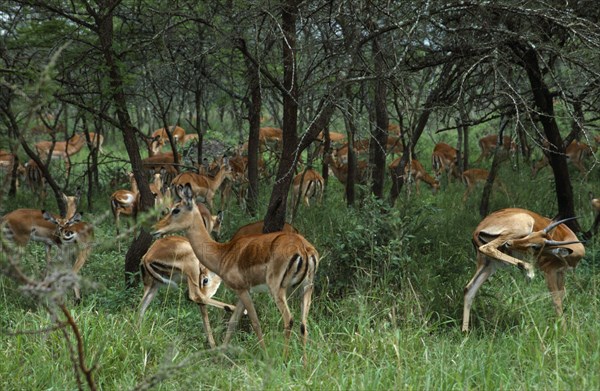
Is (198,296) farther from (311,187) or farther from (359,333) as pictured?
(311,187)

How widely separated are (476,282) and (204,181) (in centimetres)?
647

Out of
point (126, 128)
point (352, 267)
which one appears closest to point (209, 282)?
point (352, 267)

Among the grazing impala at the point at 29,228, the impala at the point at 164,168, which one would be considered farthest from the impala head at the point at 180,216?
the impala at the point at 164,168

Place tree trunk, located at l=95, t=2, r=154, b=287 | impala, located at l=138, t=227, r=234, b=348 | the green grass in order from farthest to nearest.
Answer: tree trunk, located at l=95, t=2, r=154, b=287
impala, located at l=138, t=227, r=234, b=348
the green grass

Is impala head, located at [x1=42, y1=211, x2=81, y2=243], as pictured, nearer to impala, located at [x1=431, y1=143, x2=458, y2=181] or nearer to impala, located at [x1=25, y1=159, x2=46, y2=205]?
impala, located at [x1=25, y1=159, x2=46, y2=205]

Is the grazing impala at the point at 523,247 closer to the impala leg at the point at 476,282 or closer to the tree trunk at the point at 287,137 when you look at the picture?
the impala leg at the point at 476,282

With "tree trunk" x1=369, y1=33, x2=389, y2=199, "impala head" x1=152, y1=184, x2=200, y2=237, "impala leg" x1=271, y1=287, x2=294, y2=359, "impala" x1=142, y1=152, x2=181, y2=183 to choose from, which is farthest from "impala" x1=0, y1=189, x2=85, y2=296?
"impala" x1=142, y1=152, x2=181, y2=183

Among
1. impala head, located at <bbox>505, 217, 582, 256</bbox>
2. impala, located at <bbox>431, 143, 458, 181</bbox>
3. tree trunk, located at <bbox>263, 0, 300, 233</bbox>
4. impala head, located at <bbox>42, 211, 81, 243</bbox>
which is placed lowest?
impala, located at <bbox>431, 143, 458, 181</bbox>

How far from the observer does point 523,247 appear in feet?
17.6

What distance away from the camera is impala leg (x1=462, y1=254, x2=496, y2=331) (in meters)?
5.27

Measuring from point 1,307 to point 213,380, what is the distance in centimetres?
241

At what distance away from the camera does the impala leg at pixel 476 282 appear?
17.3 feet

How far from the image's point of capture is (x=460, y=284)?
5.86m

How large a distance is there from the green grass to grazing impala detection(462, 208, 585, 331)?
0.16m
